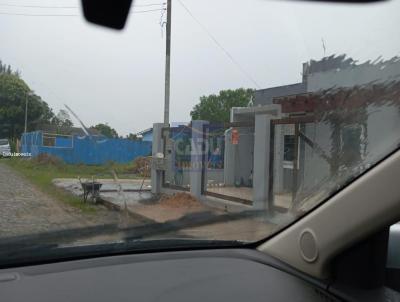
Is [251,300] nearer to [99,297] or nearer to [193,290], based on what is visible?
[193,290]

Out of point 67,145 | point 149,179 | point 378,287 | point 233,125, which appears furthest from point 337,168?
point 233,125

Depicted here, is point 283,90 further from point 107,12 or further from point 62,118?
point 107,12

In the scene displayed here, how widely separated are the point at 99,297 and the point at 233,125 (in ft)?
29.7

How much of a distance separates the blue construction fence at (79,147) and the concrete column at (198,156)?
12.7ft

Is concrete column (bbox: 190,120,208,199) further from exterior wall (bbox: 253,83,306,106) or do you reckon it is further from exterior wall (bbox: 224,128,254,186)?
exterior wall (bbox: 253,83,306,106)

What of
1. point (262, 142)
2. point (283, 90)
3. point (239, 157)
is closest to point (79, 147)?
point (283, 90)

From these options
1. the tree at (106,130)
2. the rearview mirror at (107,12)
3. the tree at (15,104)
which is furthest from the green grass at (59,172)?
the rearview mirror at (107,12)

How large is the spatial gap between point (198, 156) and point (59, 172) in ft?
20.7

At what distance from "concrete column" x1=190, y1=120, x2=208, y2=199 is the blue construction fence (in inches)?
153

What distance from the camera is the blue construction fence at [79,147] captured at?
14.8ft

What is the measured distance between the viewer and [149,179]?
8648 mm

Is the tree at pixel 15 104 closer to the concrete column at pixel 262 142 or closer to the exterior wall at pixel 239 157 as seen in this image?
the concrete column at pixel 262 142

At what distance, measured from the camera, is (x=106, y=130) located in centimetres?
377

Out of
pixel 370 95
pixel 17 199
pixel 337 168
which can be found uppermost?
pixel 370 95
